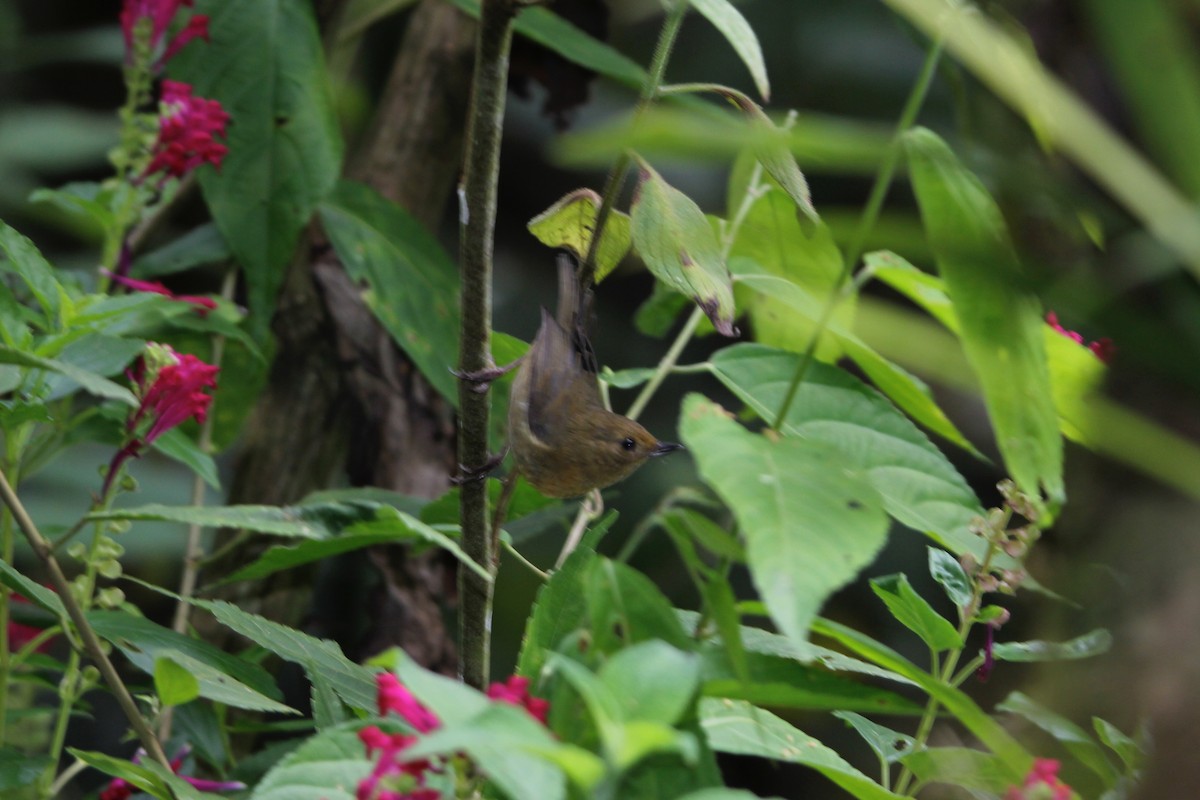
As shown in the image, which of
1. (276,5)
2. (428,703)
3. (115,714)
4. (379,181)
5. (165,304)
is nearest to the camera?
(428,703)

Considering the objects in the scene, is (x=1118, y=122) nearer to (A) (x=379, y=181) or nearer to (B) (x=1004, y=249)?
(B) (x=1004, y=249)

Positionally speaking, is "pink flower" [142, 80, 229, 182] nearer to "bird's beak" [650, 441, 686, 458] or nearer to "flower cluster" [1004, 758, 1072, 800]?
"bird's beak" [650, 441, 686, 458]

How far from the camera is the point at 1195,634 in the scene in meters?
0.50

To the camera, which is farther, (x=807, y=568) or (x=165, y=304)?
(x=165, y=304)

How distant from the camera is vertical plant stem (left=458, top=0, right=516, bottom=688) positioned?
66cm

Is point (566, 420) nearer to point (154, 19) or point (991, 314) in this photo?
point (991, 314)

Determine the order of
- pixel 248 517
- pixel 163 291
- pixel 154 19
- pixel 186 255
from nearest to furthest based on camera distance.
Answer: pixel 248 517 < pixel 163 291 < pixel 154 19 < pixel 186 255

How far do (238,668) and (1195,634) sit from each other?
69 centimetres

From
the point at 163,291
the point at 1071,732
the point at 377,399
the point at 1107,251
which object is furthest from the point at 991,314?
the point at 377,399

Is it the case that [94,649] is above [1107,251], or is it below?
below

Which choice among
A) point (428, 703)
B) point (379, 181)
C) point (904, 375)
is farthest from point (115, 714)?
point (428, 703)

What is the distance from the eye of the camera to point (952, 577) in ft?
2.77

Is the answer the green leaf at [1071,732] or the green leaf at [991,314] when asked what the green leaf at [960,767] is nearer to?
the green leaf at [1071,732]

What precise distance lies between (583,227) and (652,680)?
0.48 metres
